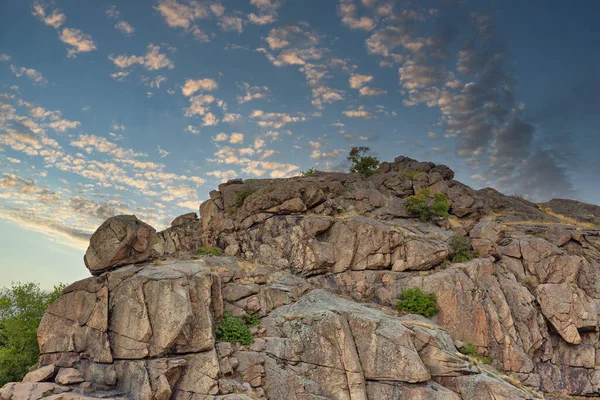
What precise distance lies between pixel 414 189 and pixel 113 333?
40.5 m

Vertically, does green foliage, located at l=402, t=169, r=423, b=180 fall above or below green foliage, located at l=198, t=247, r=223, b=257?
above

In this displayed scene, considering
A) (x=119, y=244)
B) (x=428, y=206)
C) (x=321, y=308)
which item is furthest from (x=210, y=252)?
(x=428, y=206)

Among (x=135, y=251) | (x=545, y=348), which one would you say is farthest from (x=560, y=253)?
(x=135, y=251)

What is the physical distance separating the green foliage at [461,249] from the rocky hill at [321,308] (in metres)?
0.67

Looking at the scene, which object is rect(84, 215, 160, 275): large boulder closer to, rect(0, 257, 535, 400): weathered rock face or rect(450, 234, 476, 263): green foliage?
rect(0, 257, 535, 400): weathered rock face

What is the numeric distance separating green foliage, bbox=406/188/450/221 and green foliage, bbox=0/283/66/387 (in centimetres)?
3893

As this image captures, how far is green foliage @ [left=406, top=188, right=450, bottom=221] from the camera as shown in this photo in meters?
42.5

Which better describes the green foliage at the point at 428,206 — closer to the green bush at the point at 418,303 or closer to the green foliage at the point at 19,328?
the green bush at the point at 418,303

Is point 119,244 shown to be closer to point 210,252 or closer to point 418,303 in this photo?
point 210,252

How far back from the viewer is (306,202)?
129 ft

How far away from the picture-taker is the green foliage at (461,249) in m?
34.1

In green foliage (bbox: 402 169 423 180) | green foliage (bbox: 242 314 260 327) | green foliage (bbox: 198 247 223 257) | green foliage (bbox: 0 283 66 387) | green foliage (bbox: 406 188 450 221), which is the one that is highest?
green foliage (bbox: 402 169 423 180)

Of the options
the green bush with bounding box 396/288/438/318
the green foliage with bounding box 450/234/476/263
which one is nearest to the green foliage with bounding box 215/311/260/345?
the green bush with bounding box 396/288/438/318

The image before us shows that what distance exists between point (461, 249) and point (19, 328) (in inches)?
1558
